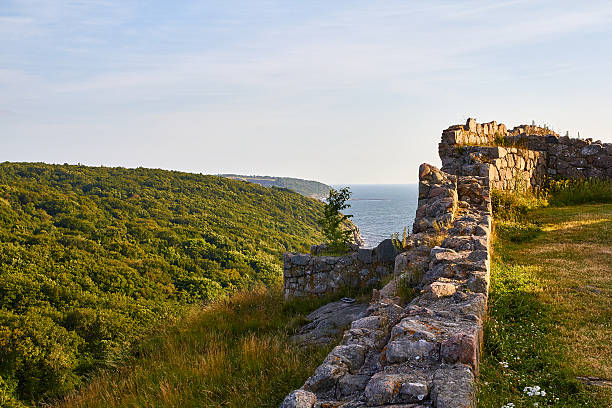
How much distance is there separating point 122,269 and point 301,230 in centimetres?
3467

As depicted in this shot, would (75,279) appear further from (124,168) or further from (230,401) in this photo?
(124,168)

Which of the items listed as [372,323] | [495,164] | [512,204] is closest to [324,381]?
[372,323]

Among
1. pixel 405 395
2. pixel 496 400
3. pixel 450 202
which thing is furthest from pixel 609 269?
pixel 405 395

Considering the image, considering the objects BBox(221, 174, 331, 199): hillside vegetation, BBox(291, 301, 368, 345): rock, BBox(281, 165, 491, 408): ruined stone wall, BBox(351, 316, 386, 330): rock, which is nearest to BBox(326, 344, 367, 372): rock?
BBox(281, 165, 491, 408): ruined stone wall

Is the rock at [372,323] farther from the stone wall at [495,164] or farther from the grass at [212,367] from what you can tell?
the stone wall at [495,164]

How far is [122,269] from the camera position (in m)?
36.7

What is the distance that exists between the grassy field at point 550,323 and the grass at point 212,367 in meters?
2.12

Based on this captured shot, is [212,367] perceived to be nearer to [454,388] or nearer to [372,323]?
[372,323]

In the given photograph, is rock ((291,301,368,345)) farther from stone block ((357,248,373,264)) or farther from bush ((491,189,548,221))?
bush ((491,189,548,221))

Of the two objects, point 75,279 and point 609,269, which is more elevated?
point 609,269

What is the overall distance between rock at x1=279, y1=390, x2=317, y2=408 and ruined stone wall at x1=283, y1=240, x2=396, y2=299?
23.4ft

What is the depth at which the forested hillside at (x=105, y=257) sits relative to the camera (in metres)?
24.5

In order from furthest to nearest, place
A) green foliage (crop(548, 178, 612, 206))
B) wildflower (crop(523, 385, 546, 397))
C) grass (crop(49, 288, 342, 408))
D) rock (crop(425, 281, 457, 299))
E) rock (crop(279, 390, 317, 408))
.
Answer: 1. green foliage (crop(548, 178, 612, 206))
2. grass (crop(49, 288, 342, 408))
3. rock (crop(425, 281, 457, 299))
4. wildflower (crop(523, 385, 546, 397))
5. rock (crop(279, 390, 317, 408))

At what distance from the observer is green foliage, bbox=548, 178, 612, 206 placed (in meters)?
12.5
